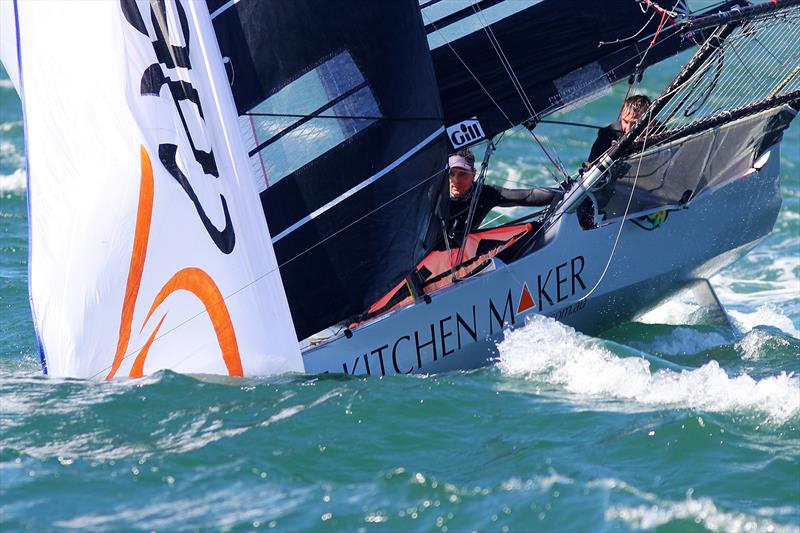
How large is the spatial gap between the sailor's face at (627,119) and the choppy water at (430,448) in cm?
130

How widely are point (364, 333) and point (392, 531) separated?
1.64 m

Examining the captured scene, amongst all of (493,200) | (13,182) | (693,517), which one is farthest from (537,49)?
(13,182)

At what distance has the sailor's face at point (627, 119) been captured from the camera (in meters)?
5.93

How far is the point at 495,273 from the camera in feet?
17.3

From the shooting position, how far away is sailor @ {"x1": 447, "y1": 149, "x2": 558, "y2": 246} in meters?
5.71

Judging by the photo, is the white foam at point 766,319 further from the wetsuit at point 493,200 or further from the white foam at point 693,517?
the white foam at point 693,517

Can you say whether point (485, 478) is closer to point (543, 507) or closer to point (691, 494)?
point (543, 507)

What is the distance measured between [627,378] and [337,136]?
5.14 ft

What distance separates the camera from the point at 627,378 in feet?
15.4

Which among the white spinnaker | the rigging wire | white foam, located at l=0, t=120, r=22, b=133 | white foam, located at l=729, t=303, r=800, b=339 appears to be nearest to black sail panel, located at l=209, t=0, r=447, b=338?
the white spinnaker

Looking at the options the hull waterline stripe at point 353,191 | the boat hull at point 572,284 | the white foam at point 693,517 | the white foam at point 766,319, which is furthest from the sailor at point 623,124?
the white foam at point 693,517

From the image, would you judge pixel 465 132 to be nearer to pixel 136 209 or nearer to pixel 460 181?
pixel 460 181

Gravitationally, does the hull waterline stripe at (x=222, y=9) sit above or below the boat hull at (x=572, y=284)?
above

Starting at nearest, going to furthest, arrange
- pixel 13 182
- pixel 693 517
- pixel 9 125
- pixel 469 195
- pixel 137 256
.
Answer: pixel 693 517
pixel 137 256
pixel 469 195
pixel 13 182
pixel 9 125
